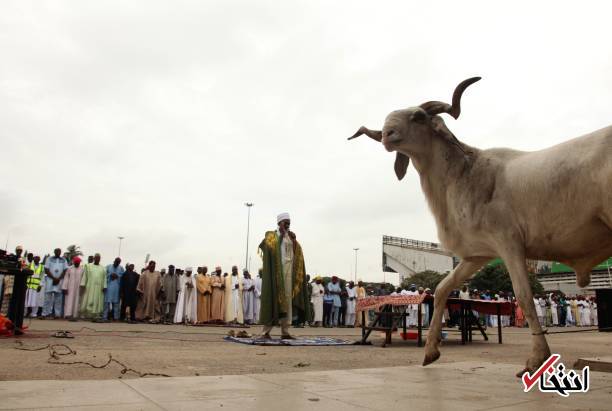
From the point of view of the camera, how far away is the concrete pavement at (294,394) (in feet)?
8.05

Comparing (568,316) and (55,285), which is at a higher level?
(55,285)

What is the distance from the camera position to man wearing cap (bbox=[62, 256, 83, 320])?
50.8 ft

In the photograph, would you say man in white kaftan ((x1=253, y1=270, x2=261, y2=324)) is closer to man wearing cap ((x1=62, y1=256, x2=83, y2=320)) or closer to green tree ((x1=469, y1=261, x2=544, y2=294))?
man wearing cap ((x1=62, y1=256, x2=83, y2=320))

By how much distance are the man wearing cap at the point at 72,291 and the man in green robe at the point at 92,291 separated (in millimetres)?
192

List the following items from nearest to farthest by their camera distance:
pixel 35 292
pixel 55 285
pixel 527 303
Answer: pixel 527 303
pixel 55 285
pixel 35 292

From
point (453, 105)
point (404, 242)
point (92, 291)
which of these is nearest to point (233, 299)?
point (92, 291)

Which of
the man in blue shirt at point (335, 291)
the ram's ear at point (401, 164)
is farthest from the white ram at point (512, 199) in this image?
the man in blue shirt at point (335, 291)

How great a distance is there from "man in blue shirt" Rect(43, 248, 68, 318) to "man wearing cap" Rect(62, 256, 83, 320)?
159 millimetres

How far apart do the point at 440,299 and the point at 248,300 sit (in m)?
15.0

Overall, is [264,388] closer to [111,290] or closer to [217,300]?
[111,290]

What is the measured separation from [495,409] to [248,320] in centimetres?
1699

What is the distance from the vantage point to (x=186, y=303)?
17094 millimetres

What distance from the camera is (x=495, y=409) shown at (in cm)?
247

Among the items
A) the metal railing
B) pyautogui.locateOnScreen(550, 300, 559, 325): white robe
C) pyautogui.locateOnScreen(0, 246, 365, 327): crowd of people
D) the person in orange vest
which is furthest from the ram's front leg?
the metal railing
